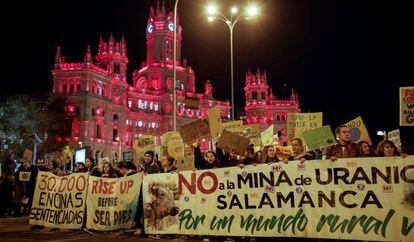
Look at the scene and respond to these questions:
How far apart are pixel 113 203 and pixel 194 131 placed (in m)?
3.06

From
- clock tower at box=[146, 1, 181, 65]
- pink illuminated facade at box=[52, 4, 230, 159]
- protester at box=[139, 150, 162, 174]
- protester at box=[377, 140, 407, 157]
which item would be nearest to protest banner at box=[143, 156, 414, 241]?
protester at box=[377, 140, 407, 157]

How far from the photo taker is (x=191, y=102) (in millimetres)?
106812

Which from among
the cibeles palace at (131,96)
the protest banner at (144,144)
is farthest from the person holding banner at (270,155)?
the cibeles palace at (131,96)

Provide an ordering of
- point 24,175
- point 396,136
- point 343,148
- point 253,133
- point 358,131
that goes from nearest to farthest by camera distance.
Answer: point 343,148, point 358,131, point 396,136, point 24,175, point 253,133

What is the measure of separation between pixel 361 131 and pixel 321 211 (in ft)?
14.9

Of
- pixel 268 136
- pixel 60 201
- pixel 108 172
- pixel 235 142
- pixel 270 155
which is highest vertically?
pixel 268 136

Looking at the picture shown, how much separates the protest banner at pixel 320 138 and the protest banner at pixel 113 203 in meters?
4.25

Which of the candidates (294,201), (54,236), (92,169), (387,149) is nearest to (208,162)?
(294,201)

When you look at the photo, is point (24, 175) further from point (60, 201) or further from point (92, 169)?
point (92, 169)

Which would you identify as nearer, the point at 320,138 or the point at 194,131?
the point at 320,138

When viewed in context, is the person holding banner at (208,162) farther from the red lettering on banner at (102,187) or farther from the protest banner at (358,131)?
the protest banner at (358,131)

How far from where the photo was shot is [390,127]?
8700cm

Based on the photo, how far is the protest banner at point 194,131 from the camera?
1180 centimetres

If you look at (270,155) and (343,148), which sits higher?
(343,148)
